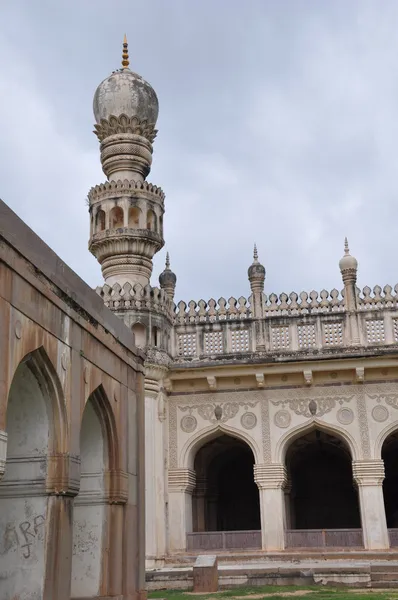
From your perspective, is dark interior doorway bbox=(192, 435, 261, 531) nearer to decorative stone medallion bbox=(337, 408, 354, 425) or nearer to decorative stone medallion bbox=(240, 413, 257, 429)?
decorative stone medallion bbox=(240, 413, 257, 429)

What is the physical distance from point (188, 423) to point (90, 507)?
24.0 ft

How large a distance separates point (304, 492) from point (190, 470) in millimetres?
5575

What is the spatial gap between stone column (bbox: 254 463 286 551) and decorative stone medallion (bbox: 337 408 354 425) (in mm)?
1379

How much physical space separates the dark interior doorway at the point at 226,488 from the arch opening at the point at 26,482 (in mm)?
10188

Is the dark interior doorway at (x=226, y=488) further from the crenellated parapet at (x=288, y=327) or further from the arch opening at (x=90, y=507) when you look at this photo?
the arch opening at (x=90, y=507)

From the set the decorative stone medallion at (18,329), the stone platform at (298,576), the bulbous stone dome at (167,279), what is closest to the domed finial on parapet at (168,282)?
the bulbous stone dome at (167,279)

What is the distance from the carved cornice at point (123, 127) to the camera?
663 inches

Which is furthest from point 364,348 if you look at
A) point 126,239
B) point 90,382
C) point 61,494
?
point 61,494

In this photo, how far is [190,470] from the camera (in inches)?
606

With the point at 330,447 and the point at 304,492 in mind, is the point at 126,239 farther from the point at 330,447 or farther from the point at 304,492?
the point at 304,492

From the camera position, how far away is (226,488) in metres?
20.0

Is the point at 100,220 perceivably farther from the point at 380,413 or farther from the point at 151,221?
the point at 380,413

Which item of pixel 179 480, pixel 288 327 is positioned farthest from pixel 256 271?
pixel 179 480

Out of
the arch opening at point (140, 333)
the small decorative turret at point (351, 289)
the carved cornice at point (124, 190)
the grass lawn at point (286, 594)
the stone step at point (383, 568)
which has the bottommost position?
the grass lawn at point (286, 594)
